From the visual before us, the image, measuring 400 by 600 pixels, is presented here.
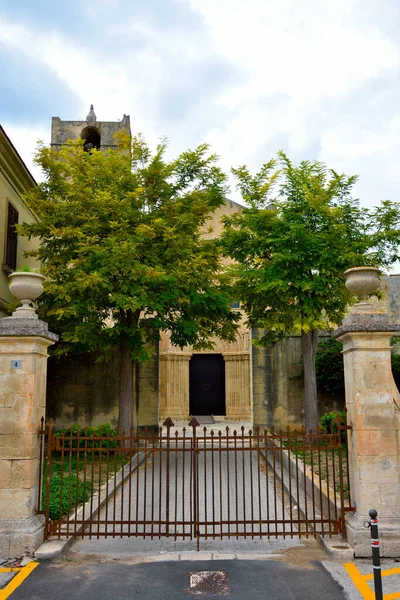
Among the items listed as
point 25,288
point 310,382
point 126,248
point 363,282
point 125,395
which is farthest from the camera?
point 310,382

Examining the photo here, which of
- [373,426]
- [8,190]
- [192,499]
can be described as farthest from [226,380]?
[373,426]

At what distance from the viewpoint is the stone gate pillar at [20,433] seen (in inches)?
243

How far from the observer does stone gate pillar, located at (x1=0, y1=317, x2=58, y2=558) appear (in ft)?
20.3

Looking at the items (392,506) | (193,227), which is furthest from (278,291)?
(392,506)

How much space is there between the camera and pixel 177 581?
5379mm

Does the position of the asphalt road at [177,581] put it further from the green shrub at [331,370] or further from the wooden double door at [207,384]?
the wooden double door at [207,384]

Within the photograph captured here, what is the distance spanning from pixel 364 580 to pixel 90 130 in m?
22.2

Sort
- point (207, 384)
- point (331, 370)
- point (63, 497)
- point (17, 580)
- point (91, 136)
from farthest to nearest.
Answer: point (207, 384) → point (91, 136) → point (331, 370) → point (63, 497) → point (17, 580)

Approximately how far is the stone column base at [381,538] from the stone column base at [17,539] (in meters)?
3.88

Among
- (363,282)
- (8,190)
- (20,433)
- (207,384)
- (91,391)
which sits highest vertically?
(8,190)

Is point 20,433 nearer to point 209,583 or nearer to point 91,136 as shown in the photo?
point 209,583

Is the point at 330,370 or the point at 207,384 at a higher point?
the point at 330,370

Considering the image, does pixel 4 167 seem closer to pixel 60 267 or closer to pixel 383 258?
pixel 60 267

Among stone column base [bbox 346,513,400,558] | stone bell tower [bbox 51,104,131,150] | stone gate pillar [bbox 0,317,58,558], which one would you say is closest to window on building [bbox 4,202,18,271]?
stone bell tower [bbox 51,104,131,150]
